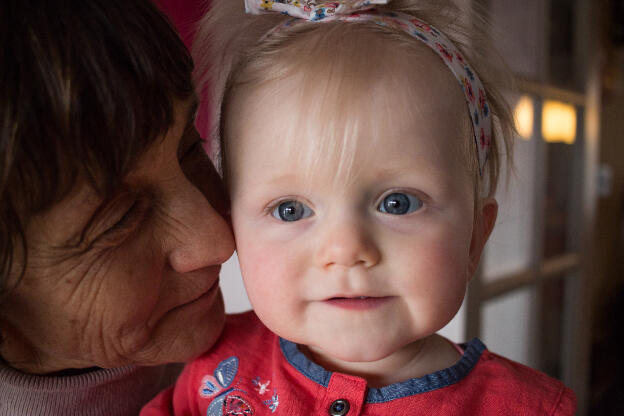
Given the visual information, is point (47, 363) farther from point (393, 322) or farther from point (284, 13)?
point (284, 13)

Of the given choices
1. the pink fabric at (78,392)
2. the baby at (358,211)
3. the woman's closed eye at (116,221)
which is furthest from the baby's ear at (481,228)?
the pink fabric at (78,392)

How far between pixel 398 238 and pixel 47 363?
586 mm

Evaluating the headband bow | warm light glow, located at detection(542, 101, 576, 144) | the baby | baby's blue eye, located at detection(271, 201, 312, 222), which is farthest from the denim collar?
warm light glow, located at detection(542, 101, 576, 144)

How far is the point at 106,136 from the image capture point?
61 centimetres

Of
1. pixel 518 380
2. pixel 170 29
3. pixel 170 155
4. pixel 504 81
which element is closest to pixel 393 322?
pixel 518 380

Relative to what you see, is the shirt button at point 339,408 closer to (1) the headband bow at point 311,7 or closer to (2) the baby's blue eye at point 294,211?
(2) the baby's blue eye at point 294,211

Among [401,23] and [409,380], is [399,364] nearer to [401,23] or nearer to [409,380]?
[409,380]

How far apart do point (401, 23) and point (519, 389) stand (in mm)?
588

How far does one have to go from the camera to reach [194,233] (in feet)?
2.52

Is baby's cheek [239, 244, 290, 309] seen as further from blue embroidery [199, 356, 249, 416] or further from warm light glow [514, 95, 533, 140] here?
warm light glow [514, 95, 533, 140]

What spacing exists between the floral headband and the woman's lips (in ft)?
0.95

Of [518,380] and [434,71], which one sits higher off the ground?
[434,71]

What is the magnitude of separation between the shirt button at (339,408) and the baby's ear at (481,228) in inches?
10.9

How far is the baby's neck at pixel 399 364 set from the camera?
818 millimetres
